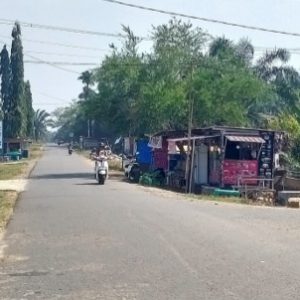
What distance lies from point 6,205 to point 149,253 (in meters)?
9.29

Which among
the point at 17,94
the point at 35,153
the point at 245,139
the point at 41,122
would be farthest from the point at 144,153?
the point at 41,122

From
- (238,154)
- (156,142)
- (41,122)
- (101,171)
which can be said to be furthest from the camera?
(41,122)

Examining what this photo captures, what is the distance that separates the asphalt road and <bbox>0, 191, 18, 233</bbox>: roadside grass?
0.29 m

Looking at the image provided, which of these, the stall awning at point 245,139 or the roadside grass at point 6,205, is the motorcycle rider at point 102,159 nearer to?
the roadside grass at point 6,205

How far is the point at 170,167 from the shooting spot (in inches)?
1217

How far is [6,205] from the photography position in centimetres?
1784

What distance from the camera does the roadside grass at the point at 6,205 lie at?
14.4 metres

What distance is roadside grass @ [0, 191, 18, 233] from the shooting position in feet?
47.3

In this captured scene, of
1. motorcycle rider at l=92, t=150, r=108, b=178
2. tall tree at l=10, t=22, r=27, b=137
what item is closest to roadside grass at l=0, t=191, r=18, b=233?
motorcycle rider at l=92, t=150, r=108, b=178

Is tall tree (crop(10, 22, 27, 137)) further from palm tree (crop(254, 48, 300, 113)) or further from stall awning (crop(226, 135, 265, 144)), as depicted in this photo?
stall awning (crop(226, 135, 265, 144))

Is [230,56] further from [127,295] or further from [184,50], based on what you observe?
[127,295]

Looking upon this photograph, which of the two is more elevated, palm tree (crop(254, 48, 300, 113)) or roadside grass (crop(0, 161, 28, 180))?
palm tree (crop(254, 48, 300, 113))

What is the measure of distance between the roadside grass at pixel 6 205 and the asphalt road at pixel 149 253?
0.29m

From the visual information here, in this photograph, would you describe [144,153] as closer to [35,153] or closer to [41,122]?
[35,153]
